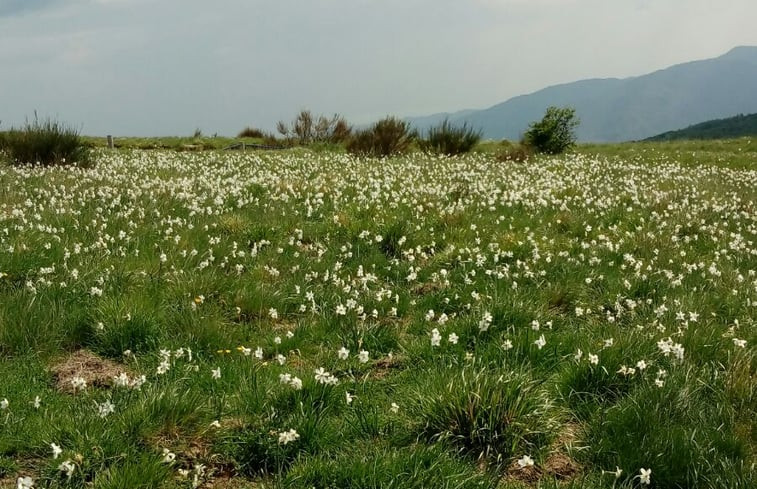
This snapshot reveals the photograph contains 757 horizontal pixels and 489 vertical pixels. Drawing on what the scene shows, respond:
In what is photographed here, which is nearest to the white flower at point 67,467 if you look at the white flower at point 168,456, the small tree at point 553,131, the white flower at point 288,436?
the white flower at point 168,456

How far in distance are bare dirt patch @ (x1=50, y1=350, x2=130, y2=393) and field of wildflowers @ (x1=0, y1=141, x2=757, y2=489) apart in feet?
0.08

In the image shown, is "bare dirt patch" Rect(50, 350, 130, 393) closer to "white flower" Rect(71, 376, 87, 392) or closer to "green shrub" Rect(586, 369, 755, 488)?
"white flower" Rect(71, 376, 87, 392)

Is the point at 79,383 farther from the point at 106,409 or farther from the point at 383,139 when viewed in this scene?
the point at 383,139

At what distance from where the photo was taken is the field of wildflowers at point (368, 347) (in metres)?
3.72

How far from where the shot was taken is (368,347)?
5.68m

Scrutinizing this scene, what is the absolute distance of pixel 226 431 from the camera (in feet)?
13.1

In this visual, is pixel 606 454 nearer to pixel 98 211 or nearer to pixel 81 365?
pixel 81 365

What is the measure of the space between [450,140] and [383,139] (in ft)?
12.2

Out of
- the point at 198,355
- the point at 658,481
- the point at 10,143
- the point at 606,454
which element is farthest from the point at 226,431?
the point at 10,143

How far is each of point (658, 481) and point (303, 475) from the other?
7.08ft

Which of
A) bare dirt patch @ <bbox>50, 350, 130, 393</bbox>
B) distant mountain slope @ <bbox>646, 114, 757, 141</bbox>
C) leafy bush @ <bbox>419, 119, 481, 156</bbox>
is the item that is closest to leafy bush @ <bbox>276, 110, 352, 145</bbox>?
leafy bush @ <bbox>419, 119, 481, 156</bbox>

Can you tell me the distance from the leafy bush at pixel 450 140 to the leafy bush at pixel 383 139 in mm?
1096

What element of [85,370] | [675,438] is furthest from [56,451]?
[675,438]

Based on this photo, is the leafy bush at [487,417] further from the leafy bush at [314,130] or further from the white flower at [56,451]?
the leafy bush at [314,130]
